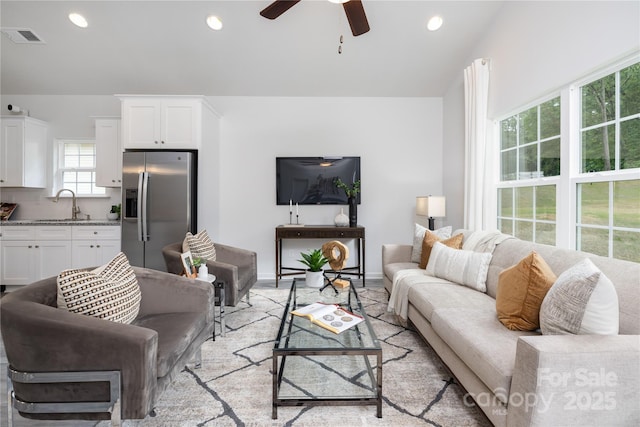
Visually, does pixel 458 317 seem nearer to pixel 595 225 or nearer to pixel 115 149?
pixel 595 225

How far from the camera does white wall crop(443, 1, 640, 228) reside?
1.94m

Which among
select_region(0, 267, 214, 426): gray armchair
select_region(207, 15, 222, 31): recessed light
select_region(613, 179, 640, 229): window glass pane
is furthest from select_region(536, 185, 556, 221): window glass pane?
select_region(207, 15, 222, 31): recessed light

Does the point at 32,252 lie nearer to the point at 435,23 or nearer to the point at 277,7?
the point at 277,7

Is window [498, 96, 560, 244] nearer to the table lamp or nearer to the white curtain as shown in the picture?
the white curtain

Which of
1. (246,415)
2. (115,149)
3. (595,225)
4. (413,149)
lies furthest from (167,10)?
(595,225)

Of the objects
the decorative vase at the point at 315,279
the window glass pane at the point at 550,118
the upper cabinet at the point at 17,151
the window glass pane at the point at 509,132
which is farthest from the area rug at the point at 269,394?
the upper cabinet at the point at 17,151

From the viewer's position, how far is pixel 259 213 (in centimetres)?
455

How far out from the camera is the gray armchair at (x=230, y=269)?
8.84 feet

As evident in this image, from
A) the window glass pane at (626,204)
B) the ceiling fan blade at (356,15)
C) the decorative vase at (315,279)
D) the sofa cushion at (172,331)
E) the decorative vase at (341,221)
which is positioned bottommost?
the sofa cushion at (172,331)

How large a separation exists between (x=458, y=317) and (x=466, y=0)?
320 cm

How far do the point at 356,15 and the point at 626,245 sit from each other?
254cm

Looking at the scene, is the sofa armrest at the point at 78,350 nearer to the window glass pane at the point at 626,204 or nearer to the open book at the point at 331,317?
the open book at the point at 331,317

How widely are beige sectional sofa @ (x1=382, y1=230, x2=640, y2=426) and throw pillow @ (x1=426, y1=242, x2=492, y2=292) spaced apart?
568 mm

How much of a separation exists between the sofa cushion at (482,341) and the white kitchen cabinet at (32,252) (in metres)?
4.48
